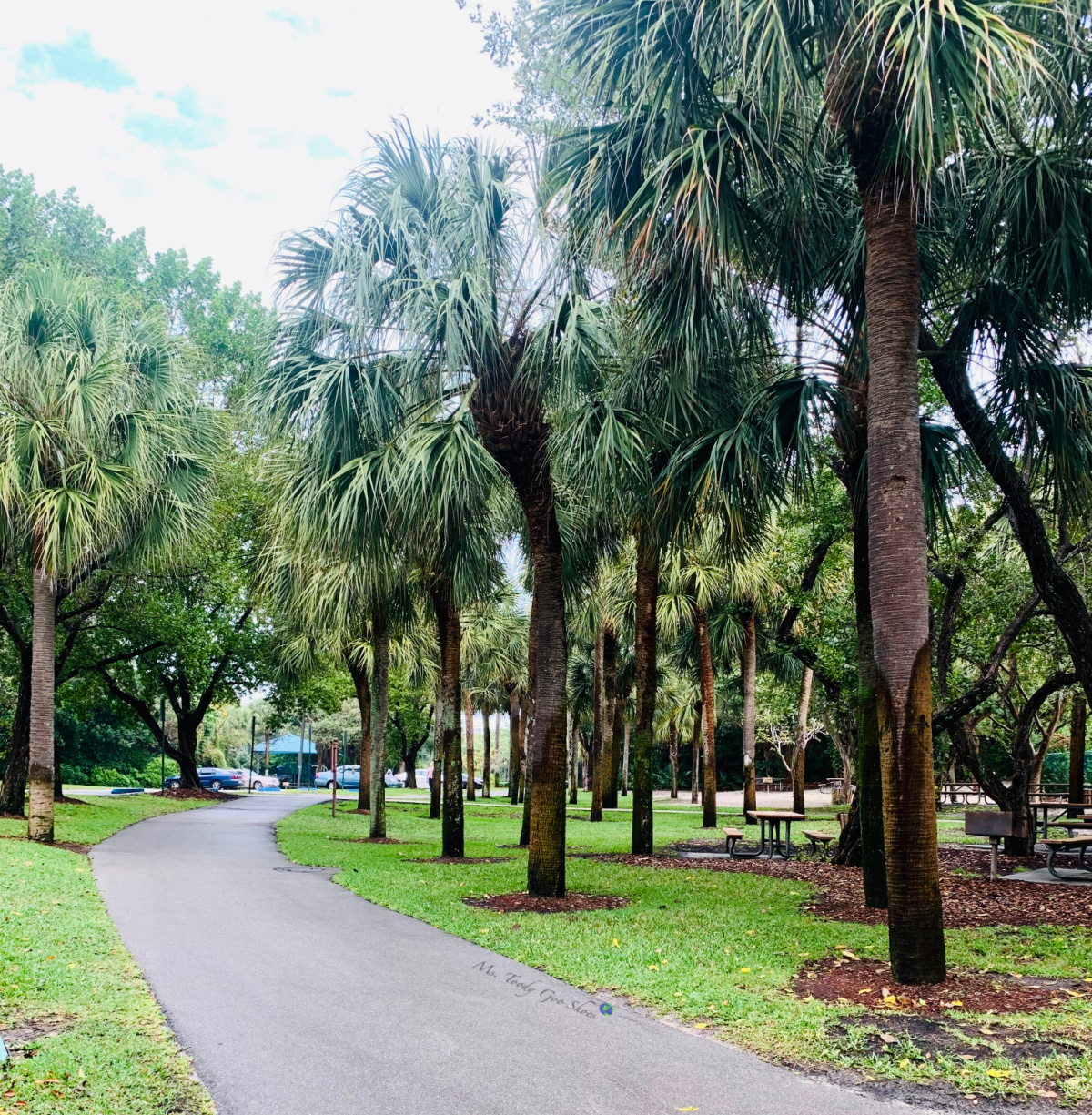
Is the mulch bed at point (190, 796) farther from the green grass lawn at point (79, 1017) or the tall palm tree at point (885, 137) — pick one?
the tall palm tree at point (885, 137)

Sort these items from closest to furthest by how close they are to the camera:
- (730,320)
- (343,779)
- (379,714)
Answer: (730,320), (379,714), (343,779)

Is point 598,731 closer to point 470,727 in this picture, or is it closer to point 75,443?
point 470,727

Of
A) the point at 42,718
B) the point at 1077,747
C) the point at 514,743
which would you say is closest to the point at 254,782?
the point at 514,743

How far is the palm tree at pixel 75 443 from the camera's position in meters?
14.9

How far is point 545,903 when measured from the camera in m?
10.3

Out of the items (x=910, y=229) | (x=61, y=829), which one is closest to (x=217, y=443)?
(x=61, y=829)

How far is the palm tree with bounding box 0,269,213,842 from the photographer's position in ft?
48.9

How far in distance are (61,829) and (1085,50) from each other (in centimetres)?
1893

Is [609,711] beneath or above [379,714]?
beneath

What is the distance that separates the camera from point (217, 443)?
60.3 feet

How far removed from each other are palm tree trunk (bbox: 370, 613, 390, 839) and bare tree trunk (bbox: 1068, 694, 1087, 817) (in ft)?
46.8

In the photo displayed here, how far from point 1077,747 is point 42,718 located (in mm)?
20831

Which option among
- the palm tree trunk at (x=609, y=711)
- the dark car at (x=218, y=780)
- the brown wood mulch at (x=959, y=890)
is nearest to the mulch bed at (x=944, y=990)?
the brown wood mulch at (x=959, y=890)

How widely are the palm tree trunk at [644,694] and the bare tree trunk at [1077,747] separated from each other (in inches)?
412
